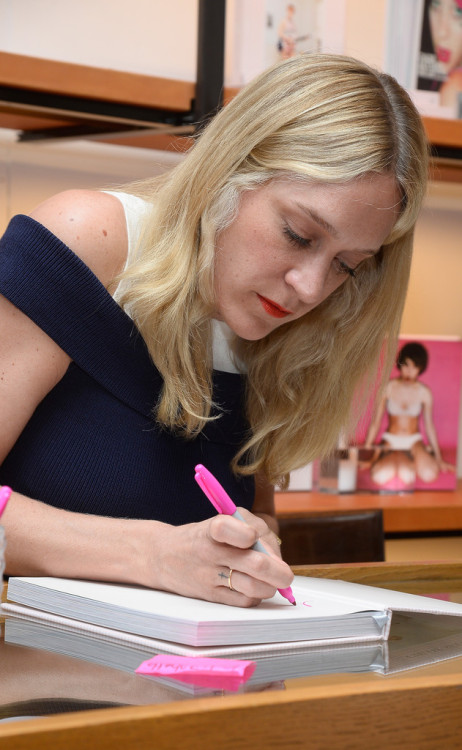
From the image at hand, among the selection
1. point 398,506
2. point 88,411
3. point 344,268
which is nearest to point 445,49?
point 398,506

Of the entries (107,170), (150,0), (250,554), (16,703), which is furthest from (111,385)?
(150,0)

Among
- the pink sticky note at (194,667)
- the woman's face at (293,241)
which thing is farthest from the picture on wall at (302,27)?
the pink sticky note at (194,667)

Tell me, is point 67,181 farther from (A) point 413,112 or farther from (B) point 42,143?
(A) point 413,112

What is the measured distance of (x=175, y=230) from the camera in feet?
4.09

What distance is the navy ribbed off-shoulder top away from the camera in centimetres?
114

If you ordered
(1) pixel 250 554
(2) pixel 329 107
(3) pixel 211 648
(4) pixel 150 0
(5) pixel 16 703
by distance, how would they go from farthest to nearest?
(4) pixel 150 0
(2) pixel 329 107
(1) pixel 250 554
(3) pixel 211 648
(5) pixel 16 703

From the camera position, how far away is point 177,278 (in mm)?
1203

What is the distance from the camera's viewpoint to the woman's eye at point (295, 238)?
1.15 metres

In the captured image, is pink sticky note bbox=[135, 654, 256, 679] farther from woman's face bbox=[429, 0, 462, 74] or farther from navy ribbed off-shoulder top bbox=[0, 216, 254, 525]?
woman's face bbox=[429, 0, 462, 74]

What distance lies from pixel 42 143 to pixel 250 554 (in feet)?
4.44

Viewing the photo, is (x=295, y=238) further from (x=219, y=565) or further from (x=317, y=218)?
(x=219, y=565)

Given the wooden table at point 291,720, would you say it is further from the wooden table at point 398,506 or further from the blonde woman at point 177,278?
the wooden table at point 398,506

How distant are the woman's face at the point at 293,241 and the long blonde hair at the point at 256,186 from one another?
0.05 feet

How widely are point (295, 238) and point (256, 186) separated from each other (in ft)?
0.27
